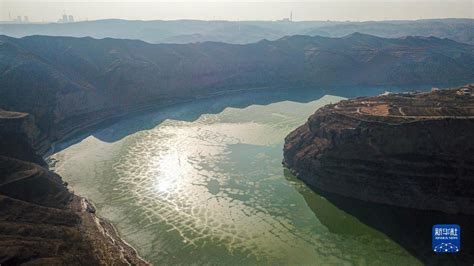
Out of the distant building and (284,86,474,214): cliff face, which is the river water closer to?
(284,86,474,214): cliff face

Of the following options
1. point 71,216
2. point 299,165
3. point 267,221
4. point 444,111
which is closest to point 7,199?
point 71,216

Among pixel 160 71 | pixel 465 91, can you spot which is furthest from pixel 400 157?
pixel 160 71

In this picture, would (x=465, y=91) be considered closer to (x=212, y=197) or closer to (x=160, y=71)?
(x=212, y=197)

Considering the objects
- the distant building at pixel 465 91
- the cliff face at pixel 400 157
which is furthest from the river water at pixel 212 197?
the distant building at pixel 465 91

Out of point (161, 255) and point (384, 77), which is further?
point (384, 77)

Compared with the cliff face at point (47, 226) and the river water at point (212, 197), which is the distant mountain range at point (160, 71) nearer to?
the river water at point (212, 197)

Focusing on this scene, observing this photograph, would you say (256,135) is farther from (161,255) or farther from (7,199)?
(7,199)

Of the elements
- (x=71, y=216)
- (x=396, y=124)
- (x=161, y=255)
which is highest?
(x=396, y=124)
